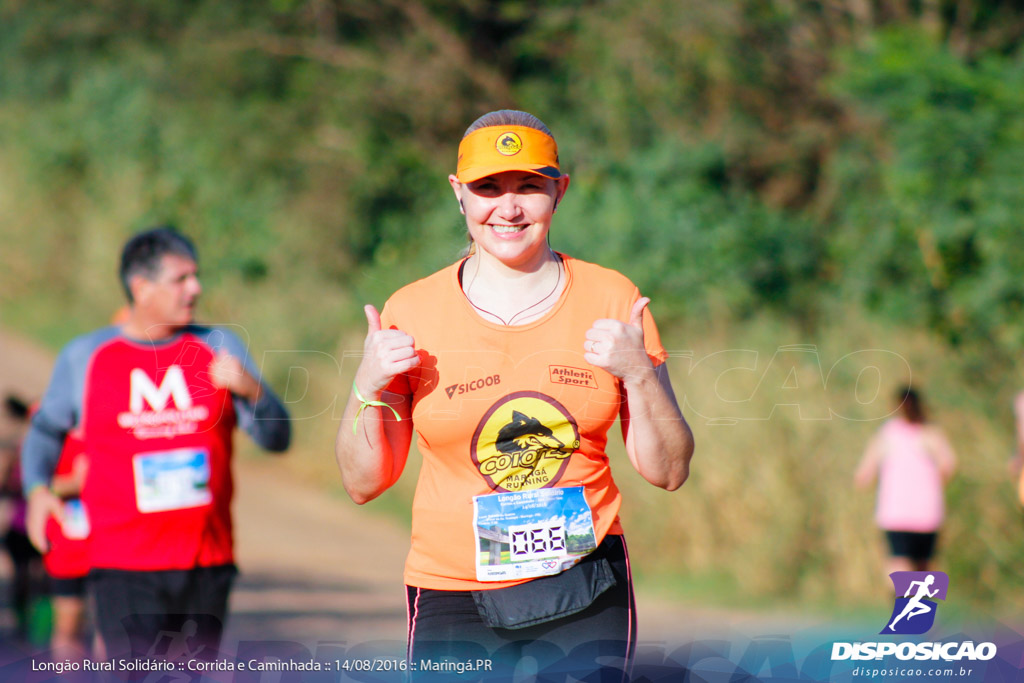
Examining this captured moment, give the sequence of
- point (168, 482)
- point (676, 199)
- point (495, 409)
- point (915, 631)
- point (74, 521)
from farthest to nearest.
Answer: point (676, 199), point (74, 521), point (915, 631), point (168, 482), point (495, 409)

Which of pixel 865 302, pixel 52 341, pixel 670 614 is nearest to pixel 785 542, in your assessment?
pixel 670 614

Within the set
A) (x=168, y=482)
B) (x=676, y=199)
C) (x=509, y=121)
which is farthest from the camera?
(x=676, y=199)

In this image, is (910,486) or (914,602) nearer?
(914,602)

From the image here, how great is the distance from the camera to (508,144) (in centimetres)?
285

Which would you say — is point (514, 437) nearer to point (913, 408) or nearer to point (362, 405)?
point (362, 405)

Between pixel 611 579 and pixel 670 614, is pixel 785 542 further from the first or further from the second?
pixel 611 579

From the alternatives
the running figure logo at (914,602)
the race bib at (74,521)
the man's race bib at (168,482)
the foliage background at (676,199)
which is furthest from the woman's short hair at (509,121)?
the race bib at (74,521)

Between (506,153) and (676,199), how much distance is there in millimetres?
11619

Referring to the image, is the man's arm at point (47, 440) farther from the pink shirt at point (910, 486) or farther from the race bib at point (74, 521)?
the pink shirt at point (910, 486)

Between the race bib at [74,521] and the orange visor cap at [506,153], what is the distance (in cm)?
323

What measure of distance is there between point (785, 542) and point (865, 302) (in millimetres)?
3881

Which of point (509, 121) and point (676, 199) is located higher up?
point (676, 199)

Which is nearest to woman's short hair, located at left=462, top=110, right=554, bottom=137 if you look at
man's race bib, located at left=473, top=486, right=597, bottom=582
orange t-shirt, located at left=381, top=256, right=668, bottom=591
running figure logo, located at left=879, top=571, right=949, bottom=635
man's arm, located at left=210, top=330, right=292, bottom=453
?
orange t-shirt, located at left=381, top=256, right=668, bottom=591

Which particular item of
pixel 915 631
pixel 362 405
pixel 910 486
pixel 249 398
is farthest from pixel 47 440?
pixel 910 486
